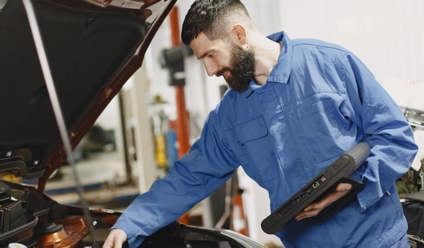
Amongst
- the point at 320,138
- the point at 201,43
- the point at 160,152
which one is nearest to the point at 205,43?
the point at 201,43

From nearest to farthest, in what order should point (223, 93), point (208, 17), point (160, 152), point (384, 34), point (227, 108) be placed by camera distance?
point (208, 17), point (227, 108), point (384, 34), point (223, 93), point (160, 152)

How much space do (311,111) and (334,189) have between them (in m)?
0.24

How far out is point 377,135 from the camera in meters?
1.17

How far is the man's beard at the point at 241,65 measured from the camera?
1269 millimetres

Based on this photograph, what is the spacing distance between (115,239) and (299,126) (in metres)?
0.64

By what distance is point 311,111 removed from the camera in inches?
47.6

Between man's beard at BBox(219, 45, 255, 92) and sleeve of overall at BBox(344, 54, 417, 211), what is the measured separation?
281mm

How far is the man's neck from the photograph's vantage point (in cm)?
129

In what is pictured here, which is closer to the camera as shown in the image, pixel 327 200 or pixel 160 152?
pixel 327 200

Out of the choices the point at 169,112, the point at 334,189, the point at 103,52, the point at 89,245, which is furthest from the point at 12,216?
the point at 169,112

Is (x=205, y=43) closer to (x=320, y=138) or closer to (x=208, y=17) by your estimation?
(x=208, y=17)

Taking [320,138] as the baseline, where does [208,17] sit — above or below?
above

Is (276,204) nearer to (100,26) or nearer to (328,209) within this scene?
(328,209)

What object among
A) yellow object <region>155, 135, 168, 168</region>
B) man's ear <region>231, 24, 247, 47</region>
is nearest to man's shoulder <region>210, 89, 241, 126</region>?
man's ear <region>231, 24, 247, 47</region>
